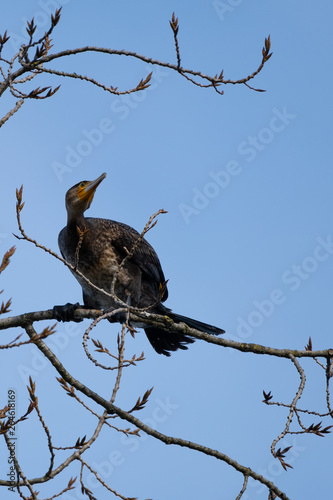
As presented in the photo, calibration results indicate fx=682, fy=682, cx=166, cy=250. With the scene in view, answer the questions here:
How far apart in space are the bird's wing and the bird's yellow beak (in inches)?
9.9

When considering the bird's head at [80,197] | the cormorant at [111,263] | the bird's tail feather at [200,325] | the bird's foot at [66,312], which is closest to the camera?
the bird's foot at [66,312]

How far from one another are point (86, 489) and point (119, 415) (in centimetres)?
57

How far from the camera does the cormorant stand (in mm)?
5992

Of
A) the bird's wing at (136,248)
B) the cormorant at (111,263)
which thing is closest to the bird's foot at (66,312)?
the cormorant at (111,263)

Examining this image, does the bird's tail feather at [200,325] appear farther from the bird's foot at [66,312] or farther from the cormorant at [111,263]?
the bird's foot at [66,312]

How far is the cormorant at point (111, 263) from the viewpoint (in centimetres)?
599

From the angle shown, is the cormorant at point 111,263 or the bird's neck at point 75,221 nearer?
the cormorant at point 111,263

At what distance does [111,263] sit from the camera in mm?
5980

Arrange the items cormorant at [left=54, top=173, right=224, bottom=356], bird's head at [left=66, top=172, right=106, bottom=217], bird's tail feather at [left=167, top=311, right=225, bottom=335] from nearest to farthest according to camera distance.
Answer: bird's tail feather at [left=167, top=311, right=225, bottom=335] < cormorant at [left=54, top=173, right=224, bottom=356] < bird's head at [left=66, top=172, right=106, bottom=217]

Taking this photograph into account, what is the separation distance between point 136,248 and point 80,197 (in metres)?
0.69

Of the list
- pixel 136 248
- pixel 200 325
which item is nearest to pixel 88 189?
pixel 136 248

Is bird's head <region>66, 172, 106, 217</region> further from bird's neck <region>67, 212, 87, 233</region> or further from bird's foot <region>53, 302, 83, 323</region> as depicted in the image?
bird's foot <region>53, 302, 83, 323</region>

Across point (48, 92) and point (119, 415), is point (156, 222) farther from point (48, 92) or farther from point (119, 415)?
point (119, 415)

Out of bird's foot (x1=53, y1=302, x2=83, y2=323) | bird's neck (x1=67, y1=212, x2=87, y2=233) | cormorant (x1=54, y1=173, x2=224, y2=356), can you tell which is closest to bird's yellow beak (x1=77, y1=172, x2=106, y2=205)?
cormorant (x1=54, y1=173, x2=224, y2=356)
